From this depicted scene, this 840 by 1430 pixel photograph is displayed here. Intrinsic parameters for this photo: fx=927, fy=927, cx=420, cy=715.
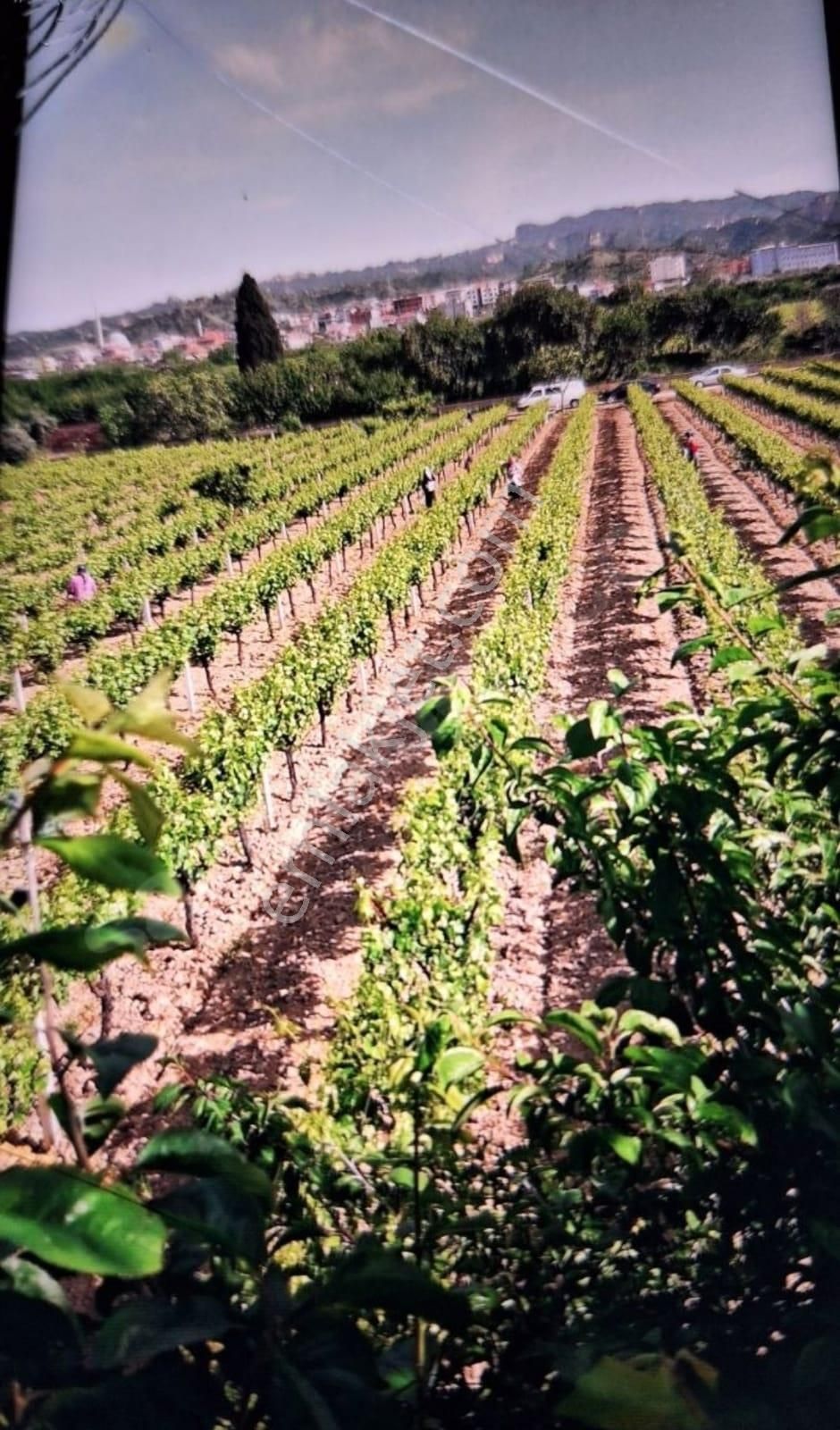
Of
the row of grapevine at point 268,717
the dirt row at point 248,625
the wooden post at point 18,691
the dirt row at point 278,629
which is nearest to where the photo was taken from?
the wooden post at point 18,691

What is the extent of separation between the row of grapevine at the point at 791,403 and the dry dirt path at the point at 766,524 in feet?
13.8

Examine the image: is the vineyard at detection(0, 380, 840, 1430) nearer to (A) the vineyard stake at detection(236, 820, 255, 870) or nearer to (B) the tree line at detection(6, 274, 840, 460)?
(B) the tree line at detection(6, 274, 840, 460)

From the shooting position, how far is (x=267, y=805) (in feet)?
20.2

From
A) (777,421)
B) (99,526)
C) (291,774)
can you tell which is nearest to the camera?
(777,421)

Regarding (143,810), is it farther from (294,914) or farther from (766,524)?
(766,524)

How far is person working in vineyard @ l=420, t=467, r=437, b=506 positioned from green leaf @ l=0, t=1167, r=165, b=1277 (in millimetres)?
11564

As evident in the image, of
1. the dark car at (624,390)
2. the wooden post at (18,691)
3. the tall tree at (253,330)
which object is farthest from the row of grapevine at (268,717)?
the tall tree at (253,330)

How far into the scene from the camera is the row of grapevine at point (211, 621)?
6.93 meters

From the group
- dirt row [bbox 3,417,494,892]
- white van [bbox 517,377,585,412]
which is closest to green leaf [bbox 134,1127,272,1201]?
white van [bbox 517,377,585,412]

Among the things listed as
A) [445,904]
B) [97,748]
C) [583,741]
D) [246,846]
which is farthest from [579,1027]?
[246,846]

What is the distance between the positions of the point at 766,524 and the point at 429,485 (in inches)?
181

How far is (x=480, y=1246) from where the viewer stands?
918 millimetres

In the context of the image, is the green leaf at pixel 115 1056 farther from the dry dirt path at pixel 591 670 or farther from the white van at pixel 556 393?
the white van at pixel 556 393

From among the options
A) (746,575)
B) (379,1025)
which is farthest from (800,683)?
(746,575)
